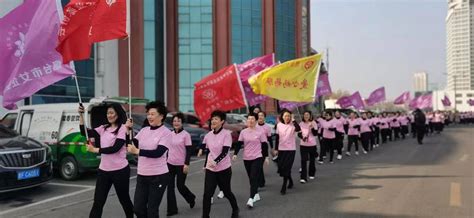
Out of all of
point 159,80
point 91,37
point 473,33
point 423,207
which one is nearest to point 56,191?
point 91,37

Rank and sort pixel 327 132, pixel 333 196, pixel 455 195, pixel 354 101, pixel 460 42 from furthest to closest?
1. pixel 460 42
2. pixel 354 101
3. pixel 327 132
4. pixel 333 196
5. pixel 455 195

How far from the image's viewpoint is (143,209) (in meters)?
5.75

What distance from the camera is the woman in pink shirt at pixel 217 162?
21.9ft

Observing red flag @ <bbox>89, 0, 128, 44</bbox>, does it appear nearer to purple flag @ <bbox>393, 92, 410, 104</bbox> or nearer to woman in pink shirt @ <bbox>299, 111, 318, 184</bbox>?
woman in pink shirt @ <bbox>299, 111, 318, 184</bbox>

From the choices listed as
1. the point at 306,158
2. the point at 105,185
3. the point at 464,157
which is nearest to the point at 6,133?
the point at 105,185

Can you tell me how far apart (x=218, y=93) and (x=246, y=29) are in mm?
33617

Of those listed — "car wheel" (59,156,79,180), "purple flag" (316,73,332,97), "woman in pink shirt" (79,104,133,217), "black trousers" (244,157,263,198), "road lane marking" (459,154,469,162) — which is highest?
"purple flag" (316,73,332,97)

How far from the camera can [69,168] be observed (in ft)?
37.0

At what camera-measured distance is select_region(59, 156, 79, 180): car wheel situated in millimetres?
11195

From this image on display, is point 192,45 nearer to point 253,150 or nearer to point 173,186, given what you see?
point 253,150

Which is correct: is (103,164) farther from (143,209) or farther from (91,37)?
(91,37)

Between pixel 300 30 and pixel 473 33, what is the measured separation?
48516mm

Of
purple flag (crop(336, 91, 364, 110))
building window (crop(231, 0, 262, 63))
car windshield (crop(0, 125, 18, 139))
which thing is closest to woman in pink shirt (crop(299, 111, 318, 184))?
car windshield (crop(0, 125, 18, 139))

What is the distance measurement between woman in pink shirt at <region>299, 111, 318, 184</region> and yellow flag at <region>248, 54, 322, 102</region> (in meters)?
0.79
